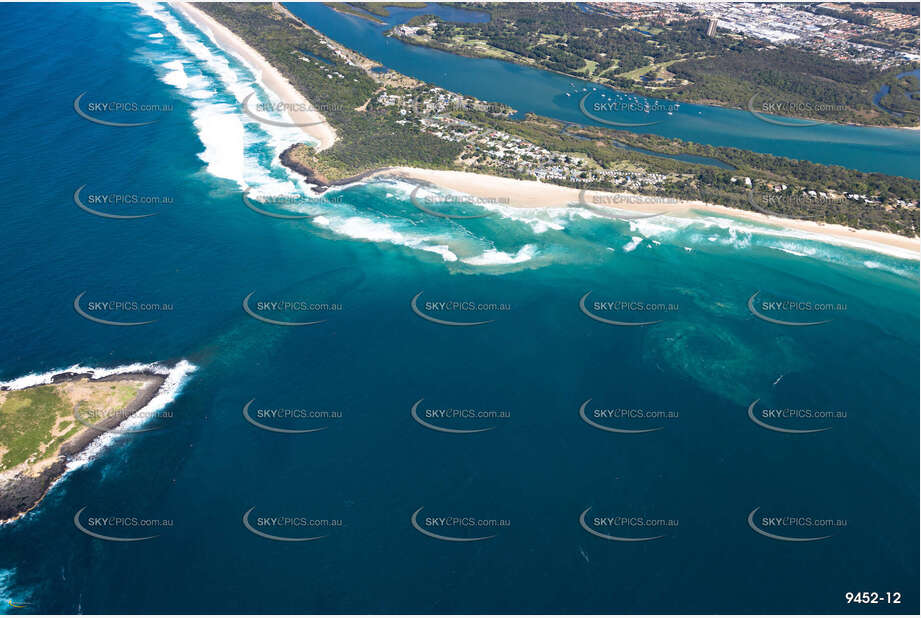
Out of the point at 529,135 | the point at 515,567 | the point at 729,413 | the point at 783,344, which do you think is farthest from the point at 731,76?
the point at 515,567

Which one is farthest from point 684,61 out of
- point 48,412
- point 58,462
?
point 58,462

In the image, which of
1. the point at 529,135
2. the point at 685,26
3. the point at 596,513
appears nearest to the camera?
the point at 596,513

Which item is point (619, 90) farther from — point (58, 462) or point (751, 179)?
point (58, 462)

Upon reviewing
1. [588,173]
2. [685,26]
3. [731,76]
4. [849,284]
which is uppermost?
[685,26]

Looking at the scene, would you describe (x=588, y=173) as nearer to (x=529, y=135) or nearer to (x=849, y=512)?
(x=529, y=135)

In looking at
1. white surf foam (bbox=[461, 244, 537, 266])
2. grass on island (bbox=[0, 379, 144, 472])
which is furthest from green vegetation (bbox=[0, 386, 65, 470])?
white surf foam (bbox=[461, 244, 537, 266])

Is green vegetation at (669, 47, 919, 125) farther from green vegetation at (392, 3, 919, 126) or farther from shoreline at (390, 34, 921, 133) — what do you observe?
shoreline at (390, 34, 921, 133)

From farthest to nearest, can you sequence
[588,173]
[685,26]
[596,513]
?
[685,26] < [588,173] < [596,513]
